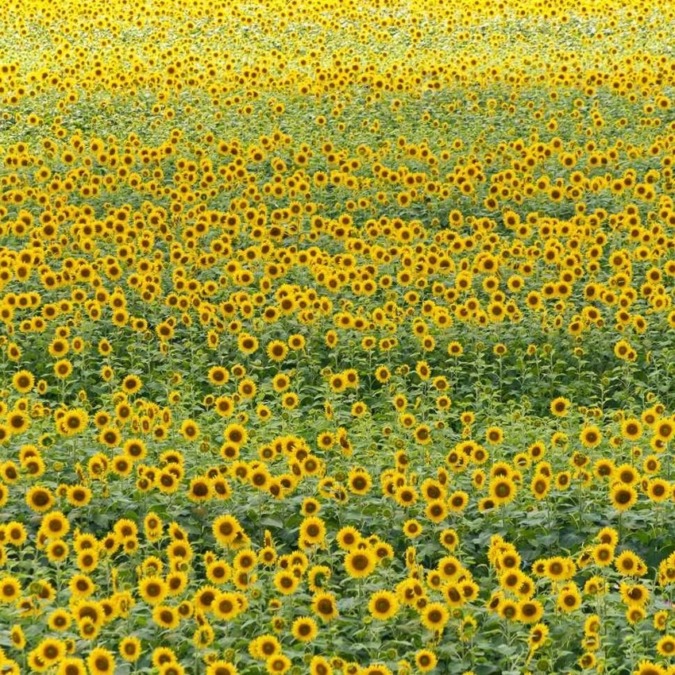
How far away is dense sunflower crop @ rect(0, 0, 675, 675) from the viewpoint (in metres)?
5.56

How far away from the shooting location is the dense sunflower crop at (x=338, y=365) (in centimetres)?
556

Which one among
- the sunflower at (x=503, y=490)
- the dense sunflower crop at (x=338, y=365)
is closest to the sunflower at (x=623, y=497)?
the dense sunflower crop at (x=338, y=365)

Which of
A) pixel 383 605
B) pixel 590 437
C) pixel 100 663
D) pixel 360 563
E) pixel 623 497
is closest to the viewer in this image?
pixel 100 663

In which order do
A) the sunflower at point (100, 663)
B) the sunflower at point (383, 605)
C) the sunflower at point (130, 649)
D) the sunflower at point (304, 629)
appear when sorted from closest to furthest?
the sunflower at point (100, 663), the sunflower at point (130, 649), the sunflower at point (304, 629), the sunflower at point (383, 605)

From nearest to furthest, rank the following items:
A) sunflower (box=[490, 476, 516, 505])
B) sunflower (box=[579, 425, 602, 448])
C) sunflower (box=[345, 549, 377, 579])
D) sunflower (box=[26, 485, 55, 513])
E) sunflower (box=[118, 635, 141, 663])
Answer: sunflower (box=[118, 635, 141, 663]) < sunflower (box=[345, 549, 377, 579]) < sunflower (box=[26, 485, 55, 513]) < sunflower (box=[490, 476, 516, 505]) < sunflower (box=[579, 425, 602, 448])

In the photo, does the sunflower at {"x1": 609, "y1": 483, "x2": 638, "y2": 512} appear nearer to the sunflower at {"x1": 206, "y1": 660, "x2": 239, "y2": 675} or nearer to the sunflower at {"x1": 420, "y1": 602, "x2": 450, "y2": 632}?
the sunflower at {"x1": 420, "y1": 602, "x2": 450, "y2": 632}

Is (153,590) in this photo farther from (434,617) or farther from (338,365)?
(338,365)

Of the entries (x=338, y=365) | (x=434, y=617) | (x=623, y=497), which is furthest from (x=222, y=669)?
(x=338, y=365)

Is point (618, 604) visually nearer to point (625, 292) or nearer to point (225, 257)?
point (625, 292)

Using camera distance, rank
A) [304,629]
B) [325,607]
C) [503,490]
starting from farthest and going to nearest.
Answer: [503,490]
[325,607]
[304,629]

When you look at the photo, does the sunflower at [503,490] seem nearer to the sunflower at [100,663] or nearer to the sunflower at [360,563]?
the sunflower at [360,563]

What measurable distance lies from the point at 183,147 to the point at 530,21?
31.7 feet

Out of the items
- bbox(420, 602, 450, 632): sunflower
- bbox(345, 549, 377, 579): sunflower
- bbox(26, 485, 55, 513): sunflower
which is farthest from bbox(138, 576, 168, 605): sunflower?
bbox(420, 602, 450, 632): sunflower

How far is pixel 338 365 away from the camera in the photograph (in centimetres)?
956
